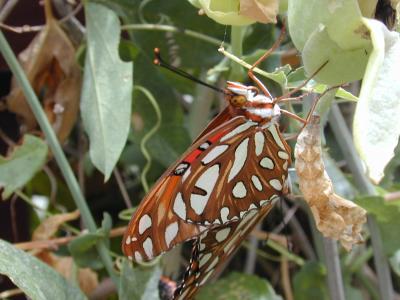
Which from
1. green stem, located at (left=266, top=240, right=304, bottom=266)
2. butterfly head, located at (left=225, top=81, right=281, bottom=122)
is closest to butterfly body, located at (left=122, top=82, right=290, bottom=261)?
butterfly head, located at (left=225, top=81, right=281, bottom=122)

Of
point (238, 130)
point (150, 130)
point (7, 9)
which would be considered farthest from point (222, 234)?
point (7, 9)

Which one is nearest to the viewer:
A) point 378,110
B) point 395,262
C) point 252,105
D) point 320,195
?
point 378,110

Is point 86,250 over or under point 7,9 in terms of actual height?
under

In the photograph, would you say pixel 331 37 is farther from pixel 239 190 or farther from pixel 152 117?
pixel 152 117

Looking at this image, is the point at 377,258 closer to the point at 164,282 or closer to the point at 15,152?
the point at 164,282

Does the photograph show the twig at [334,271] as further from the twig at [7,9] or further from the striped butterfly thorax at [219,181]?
the twig at [7,9]

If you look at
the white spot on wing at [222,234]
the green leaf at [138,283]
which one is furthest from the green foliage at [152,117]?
the white spot on wing at [222,234]

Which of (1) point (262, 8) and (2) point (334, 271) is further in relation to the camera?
(2) point (334, 271)

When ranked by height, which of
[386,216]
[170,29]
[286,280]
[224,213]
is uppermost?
[170,29]
